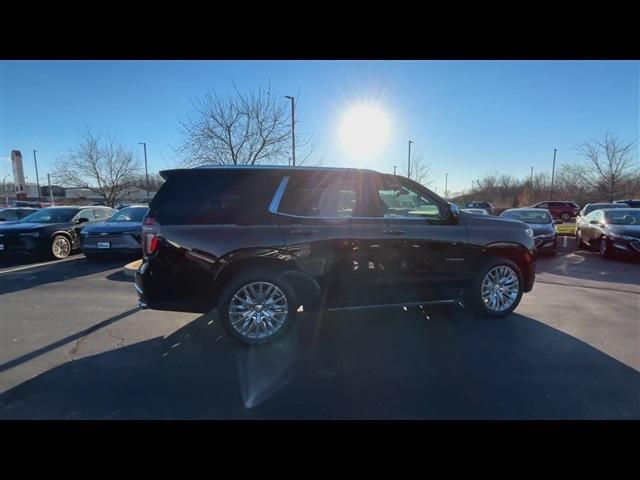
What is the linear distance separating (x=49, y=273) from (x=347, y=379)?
315 inches

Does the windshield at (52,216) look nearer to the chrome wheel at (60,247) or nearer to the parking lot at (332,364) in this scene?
the chrome wheel at (60,247)

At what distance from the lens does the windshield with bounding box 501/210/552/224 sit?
10267mm

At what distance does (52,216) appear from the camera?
995 centimetres

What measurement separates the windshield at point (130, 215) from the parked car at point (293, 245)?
22.1ft

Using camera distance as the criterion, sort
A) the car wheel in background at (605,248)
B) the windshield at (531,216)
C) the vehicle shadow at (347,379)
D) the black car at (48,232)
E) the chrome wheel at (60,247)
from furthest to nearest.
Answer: the windshield at (531,216) < the chrome wheel at (60,247) < the car wheel in background at (605,248) < the black car at (48,232) < the vehicle shadow at (347,379)

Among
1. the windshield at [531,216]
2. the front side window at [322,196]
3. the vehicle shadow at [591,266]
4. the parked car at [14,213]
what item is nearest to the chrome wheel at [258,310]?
the front side window at [322,196]

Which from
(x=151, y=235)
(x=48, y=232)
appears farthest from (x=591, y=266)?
(x=48, y=232)

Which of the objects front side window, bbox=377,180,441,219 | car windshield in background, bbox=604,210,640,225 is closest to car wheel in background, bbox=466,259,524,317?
front side window, bbox=377,180,441,219

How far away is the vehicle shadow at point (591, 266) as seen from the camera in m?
7.11

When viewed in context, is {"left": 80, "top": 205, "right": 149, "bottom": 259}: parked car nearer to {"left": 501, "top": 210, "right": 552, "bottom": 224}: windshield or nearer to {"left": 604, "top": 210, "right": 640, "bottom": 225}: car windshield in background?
{"left": 501, "top": 210, "right": 552, "bottom": 224}: windshield

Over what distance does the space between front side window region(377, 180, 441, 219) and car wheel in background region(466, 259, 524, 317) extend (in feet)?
3.68
